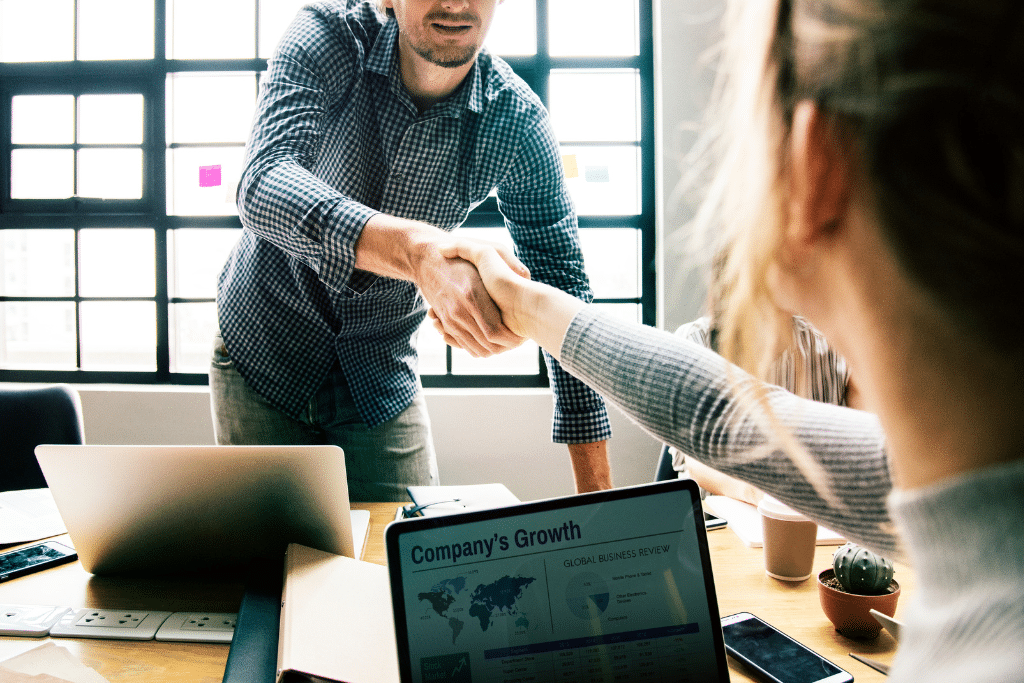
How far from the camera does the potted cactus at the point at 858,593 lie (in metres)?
0.75

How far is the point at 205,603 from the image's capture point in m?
0.87

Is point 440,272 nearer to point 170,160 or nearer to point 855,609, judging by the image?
point 855,609

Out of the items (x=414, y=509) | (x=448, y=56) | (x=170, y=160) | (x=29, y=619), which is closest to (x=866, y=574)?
(x=414, y=509)

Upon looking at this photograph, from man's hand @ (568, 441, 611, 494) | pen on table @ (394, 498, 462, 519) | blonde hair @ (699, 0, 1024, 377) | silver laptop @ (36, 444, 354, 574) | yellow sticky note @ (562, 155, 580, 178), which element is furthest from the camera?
yellow sticky note @ (562, 155, 580, 178)

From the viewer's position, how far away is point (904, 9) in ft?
0.85

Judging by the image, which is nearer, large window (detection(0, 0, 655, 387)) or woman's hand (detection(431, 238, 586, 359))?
woman's hand (detection(431, 238, 586, 359))

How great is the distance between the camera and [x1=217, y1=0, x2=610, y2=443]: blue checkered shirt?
1387mm


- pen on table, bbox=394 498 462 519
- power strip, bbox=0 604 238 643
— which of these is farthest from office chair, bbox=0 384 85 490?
pen on table, bbox=394 498 462 519

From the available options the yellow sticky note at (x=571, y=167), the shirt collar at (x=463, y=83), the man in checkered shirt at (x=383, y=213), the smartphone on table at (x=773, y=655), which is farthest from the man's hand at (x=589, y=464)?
the yellow sticky note at (x=571, y=167)

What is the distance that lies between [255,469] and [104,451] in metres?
0.19

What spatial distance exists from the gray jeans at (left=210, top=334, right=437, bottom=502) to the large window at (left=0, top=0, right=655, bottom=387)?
1.76 metres

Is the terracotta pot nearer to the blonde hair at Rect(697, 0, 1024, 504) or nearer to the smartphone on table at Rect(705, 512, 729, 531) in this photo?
the smartphone on table at Rect(705, 512, 729, 531)

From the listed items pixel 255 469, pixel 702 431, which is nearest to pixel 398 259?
pixel 255 469

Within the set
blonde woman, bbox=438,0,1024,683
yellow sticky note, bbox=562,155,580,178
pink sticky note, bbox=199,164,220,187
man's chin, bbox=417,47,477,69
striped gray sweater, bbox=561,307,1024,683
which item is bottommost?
striped gray sweater, bbox=561,307,1024,683
